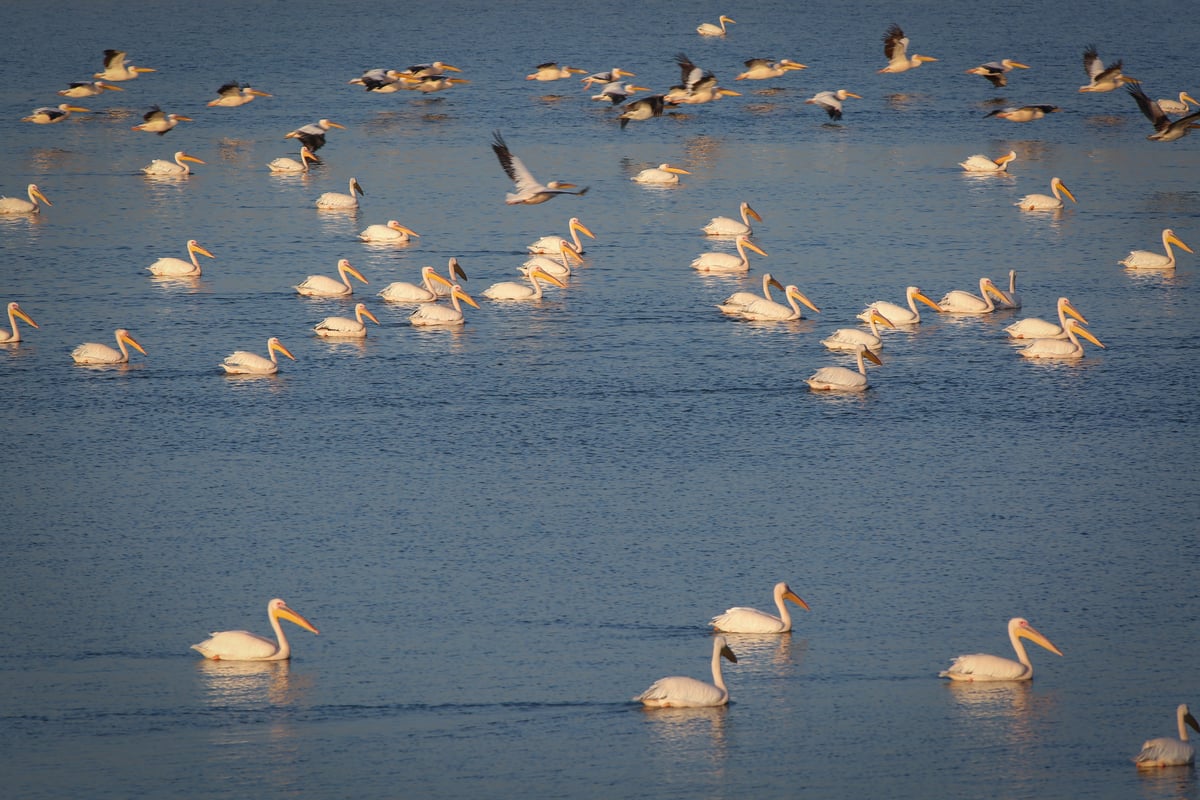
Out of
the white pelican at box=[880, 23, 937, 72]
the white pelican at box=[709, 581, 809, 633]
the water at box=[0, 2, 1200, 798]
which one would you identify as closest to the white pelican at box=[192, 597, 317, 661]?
the water at box=[0, 2, 1200, 798]

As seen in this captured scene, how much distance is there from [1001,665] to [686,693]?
7.84ft

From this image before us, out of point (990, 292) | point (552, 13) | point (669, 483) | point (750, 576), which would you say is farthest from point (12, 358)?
point (552, 13)

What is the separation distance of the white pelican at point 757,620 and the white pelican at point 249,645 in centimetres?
325

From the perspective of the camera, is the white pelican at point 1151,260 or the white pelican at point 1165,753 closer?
the white pelican at point 1165,753

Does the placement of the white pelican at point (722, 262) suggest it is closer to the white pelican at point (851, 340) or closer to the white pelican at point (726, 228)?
the white pelican at point (726, 228)

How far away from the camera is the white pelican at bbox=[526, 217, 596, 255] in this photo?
26031 mm

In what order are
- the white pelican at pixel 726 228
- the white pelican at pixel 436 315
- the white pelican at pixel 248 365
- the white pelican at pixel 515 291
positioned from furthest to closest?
1. the white pelican at pixel 726 228
2. the white pelican at pixel 515 291
3. the white pelican at pixel 436 315
4. the white pelican at pixel 248 365

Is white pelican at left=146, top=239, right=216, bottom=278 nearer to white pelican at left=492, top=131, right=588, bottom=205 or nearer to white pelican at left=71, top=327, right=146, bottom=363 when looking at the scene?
white pelican at left=71, top=327, right=146, bottom=363

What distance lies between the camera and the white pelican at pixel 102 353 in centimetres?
2088

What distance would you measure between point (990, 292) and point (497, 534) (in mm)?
10126

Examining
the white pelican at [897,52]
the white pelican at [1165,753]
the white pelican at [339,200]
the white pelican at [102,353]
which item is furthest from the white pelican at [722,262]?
the white pelican at [897,52]

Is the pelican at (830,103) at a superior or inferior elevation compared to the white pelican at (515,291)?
superior

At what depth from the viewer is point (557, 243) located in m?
26.0

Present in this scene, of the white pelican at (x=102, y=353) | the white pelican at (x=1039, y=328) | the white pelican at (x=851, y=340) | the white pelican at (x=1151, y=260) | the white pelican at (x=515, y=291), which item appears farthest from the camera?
the white pelican at (x=1151, y=260)
